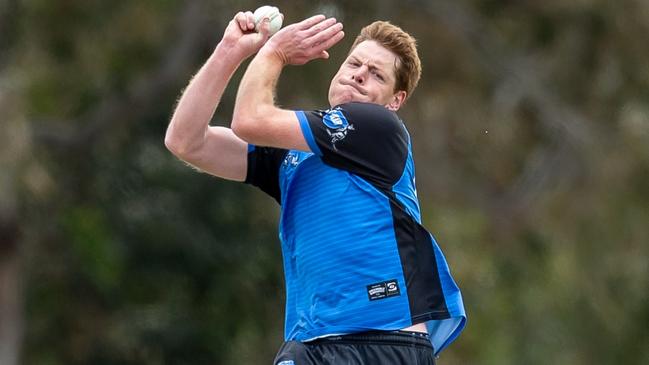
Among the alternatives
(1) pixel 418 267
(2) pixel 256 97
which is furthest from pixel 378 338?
(2) pixel 256 97

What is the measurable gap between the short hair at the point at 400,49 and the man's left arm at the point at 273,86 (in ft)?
1.18

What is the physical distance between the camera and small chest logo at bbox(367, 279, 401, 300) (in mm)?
5996

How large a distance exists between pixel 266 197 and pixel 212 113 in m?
14.1

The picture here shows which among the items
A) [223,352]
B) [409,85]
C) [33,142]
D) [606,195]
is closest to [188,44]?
[33,142]

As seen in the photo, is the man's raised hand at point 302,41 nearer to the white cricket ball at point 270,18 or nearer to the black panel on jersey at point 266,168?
the white cricket ball at point 270,18

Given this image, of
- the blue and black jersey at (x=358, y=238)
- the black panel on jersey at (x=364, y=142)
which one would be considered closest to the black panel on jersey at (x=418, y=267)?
the blue and black jersey at (x=358, y=238)

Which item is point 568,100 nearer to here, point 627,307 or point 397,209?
point 627,307

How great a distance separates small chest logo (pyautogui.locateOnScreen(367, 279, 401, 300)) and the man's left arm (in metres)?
0.61

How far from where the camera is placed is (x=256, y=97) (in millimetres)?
6070

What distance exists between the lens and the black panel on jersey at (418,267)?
19.9 feet

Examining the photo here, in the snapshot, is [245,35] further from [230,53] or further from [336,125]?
[336,125]

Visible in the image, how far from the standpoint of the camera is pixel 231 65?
631cm

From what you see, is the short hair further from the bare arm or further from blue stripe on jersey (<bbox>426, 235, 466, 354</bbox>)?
blue stripe on jersey (<bbox>426, 235, 466, 354</bbox>)

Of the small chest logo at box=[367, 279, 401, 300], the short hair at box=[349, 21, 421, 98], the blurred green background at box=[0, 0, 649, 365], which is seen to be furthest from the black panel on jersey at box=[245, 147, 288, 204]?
the blurred green background at box=[0, 0, 649, 365]
